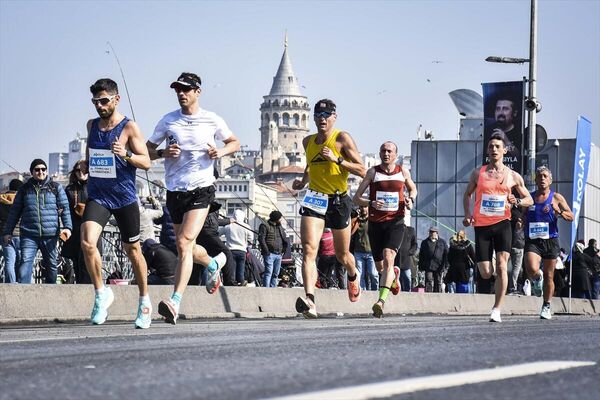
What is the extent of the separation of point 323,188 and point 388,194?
1380 mm

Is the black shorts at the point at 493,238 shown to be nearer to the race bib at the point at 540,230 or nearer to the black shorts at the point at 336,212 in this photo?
the black shorts at the point at 336,212

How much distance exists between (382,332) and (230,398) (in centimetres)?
540

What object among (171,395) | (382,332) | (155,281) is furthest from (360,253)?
(171,395)

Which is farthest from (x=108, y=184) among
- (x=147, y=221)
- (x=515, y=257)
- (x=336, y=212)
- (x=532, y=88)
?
(x=532, y=88)

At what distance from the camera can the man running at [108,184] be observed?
11602mm

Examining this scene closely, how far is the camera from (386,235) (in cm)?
1612

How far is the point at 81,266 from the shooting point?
54.5 ft

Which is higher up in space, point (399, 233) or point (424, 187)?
point (424, 187)

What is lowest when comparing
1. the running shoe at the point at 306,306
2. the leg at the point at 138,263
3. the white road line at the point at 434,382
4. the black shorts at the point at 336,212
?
the white road line at the point at 434,382

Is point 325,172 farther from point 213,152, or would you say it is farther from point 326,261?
point 326,261

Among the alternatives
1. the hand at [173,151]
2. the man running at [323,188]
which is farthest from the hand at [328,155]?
the hand at [173,151]

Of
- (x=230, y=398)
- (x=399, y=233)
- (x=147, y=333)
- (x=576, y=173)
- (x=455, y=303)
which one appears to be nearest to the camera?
(x=230, y=398)

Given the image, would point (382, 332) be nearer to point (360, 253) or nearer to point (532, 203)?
point (532, 203)

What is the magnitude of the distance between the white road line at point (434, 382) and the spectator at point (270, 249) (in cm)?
1709
